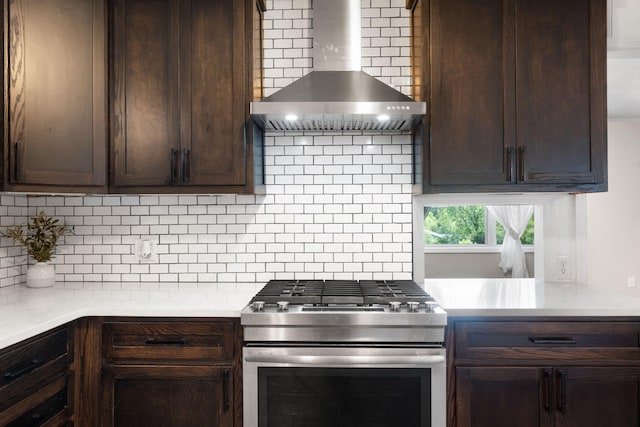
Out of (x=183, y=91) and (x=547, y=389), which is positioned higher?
(x=183, y=91)

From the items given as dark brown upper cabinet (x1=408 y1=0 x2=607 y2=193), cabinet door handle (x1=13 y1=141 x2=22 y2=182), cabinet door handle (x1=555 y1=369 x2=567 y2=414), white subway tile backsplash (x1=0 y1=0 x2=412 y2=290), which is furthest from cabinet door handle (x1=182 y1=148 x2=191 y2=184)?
cabinet door handle (x1=555 y1=369 x2=567 y2=414)

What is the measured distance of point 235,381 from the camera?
1.90 meters

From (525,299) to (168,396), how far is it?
1.62m

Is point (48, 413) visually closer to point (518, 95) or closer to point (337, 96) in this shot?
point (337, 96)

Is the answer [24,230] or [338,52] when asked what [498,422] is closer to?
[338,52]

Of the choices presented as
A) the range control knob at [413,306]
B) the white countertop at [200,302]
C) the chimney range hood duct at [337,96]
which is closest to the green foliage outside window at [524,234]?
the white countertop at [200,302]

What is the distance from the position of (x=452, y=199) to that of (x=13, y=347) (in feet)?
6.95

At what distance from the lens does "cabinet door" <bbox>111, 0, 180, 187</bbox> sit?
222cm

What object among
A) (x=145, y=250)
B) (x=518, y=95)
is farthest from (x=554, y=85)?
(x=145, y=250)

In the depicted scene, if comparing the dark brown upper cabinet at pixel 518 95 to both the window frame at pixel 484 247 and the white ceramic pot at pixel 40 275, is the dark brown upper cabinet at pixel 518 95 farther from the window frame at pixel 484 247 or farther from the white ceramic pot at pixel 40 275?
the window frame at pixel 484 247

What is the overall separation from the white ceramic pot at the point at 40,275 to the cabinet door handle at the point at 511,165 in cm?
240

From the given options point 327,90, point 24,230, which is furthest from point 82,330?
point 327,90

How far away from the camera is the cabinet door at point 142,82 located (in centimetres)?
222

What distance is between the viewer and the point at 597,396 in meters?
1.88
